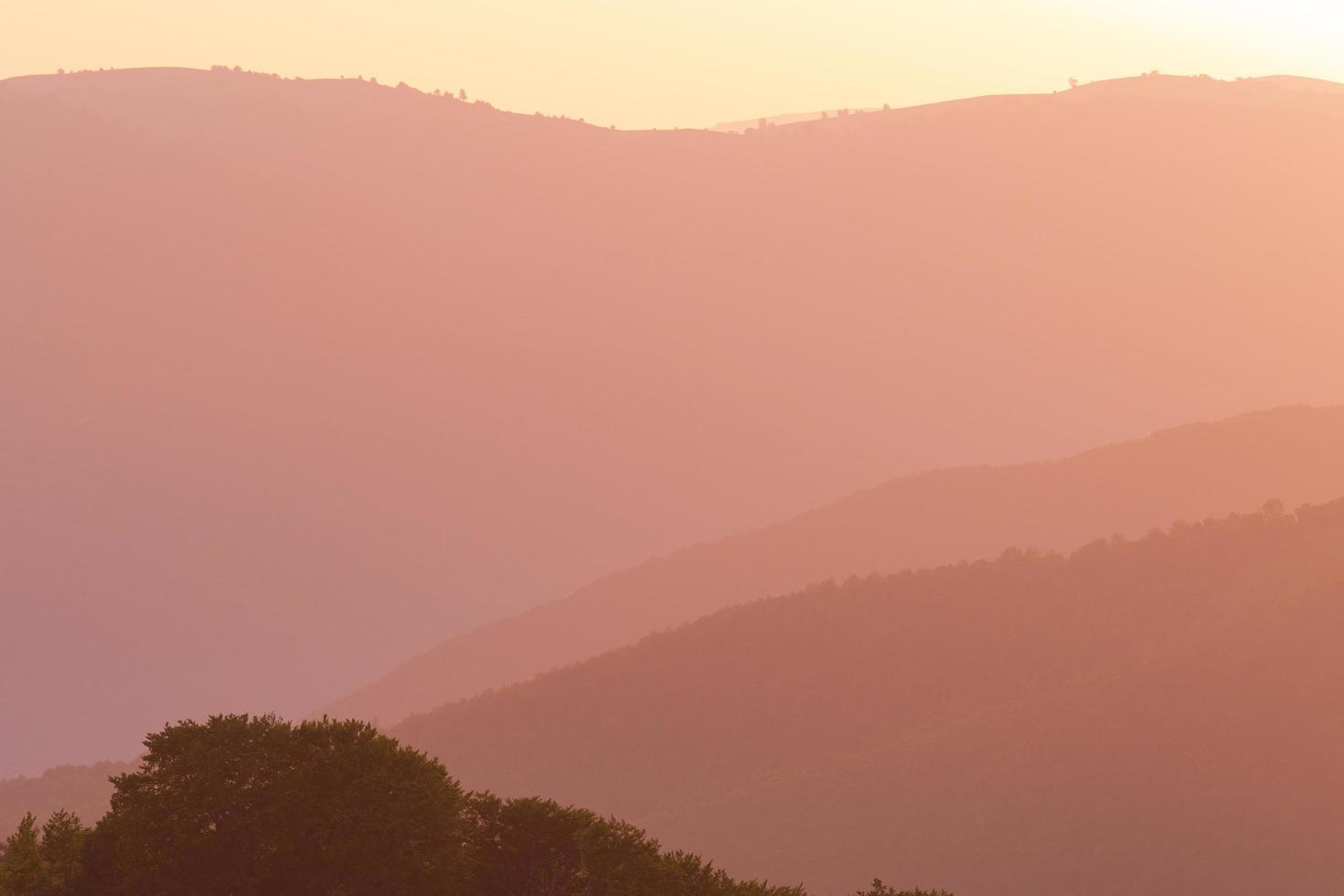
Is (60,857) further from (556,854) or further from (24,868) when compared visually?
(556,854)

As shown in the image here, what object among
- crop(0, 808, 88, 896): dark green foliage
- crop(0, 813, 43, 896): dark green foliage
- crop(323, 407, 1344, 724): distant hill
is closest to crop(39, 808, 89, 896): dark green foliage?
crop(0, 808, 88, 896): dark green foliage

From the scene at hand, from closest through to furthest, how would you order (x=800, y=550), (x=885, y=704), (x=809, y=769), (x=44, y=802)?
(x=809, y=769)
(x=885, y=704)
(x=44, y=802)
(x=800, y=550)

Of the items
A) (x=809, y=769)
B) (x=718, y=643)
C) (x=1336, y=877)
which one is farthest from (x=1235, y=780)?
(x=718, y=643)

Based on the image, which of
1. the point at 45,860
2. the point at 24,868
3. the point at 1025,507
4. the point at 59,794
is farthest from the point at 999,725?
the point at 59,794

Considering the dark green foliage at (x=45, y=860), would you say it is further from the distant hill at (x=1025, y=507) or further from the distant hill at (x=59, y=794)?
the distant hill at (x=1025, y=507)

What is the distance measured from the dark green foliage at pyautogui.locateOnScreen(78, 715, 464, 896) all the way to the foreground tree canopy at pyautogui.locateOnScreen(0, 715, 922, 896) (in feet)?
0.09

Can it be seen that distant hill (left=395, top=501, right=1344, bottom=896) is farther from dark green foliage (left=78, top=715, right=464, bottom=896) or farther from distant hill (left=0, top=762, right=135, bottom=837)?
dark green foliage (left=78, top=715, right=464, bottom=896)

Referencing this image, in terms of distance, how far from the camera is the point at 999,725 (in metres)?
101

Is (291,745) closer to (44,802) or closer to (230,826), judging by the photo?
(230,826)

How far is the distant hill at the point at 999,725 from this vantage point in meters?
86.3

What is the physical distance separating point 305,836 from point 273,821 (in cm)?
74

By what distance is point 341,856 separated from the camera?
32.8 m

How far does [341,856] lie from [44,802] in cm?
12127

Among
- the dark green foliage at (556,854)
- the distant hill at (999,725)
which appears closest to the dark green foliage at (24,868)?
the dark green foliage at (556,854)
